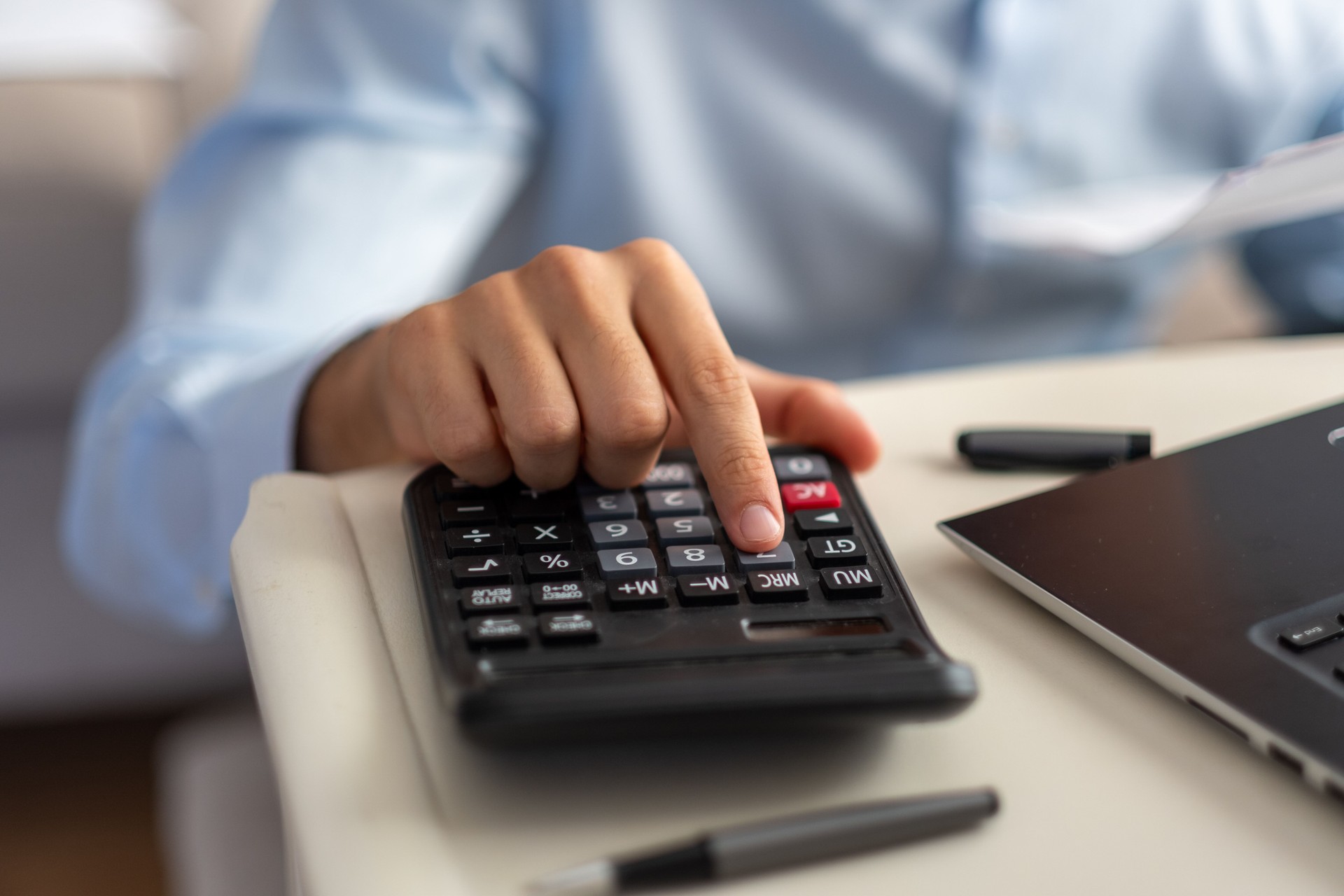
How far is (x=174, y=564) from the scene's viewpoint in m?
0.56

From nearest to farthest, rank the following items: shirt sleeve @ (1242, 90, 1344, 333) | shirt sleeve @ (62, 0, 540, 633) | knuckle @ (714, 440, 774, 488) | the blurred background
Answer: knuckle @ (714, 440, 774, 488) < shirt sleeve @ (62, 0, 540, 633) < shirt sleeve @ (1242, 90, 1344, 333) < the blurred background

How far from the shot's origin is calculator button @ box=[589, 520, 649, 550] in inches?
10.3

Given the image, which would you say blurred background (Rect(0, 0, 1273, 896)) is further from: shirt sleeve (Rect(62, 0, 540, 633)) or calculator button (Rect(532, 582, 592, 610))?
calculator button (Rect(532, 582, 592, 610))

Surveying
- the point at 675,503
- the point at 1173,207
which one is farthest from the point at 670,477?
the point at 1173,207

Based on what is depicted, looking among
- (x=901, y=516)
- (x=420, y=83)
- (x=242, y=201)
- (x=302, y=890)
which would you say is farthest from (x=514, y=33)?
(x=302, y=890)

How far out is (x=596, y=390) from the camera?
11.8 inches

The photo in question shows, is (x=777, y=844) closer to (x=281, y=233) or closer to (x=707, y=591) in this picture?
(x=707, y=591)

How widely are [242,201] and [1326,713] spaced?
0.57m

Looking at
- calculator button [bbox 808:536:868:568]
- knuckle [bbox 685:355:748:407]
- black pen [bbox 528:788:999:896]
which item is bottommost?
black pen [bbox 528:788:999:896]

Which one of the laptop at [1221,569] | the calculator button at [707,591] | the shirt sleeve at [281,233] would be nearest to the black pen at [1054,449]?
the laptop at [1221,569]

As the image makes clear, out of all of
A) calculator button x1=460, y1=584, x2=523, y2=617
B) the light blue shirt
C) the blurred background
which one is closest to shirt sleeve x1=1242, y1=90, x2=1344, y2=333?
the light blue shirt

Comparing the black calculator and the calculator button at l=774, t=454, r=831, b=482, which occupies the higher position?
the calculator button at l=774, t=454, r=831, b=482

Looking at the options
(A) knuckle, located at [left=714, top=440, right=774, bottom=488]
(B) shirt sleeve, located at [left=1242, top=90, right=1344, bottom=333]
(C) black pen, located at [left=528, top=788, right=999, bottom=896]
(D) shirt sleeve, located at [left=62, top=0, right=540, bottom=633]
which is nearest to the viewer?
(C) black pen, located at [left=528, top=788, right=999, bottom=896]

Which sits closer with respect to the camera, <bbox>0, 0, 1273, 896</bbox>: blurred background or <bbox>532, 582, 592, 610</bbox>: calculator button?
<bbox>532, 582, 592, 610</bbox>: calculator button
